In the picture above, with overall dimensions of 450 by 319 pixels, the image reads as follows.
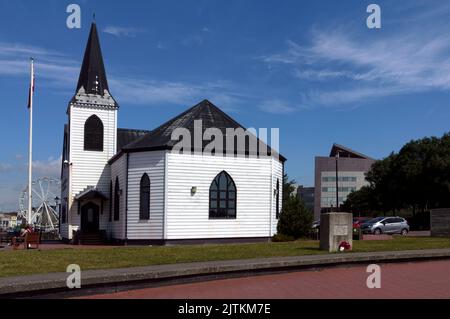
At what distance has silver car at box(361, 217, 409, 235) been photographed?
136 feet

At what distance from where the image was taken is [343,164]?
445 ft

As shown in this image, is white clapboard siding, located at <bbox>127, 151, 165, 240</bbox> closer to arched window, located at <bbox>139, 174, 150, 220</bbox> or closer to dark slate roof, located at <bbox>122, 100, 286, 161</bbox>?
arched window, located at <bbox>139, 174, 150, 220</bbox>

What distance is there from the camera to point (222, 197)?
2870cm

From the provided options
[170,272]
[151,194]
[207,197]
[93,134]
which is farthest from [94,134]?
[170,272]

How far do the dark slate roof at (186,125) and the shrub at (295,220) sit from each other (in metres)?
3.70

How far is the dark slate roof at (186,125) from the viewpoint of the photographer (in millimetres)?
28375

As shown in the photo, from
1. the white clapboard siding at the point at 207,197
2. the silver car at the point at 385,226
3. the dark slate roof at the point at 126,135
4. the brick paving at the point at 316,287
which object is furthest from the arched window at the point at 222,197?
the silver car at the point at 385,226

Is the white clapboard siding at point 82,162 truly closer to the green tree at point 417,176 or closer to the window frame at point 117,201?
the window frame at point 117,201

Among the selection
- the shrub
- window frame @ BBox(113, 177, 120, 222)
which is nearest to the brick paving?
the shrub

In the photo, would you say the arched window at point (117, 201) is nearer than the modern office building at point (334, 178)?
Yes

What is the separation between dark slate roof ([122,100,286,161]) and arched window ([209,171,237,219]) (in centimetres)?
198

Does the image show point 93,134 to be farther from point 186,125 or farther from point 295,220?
point 295,220
